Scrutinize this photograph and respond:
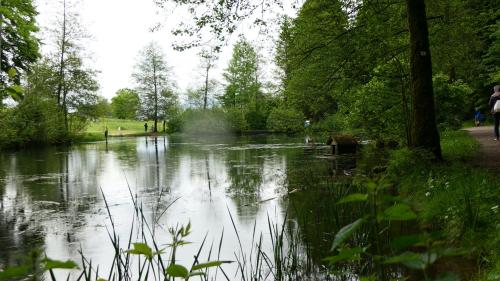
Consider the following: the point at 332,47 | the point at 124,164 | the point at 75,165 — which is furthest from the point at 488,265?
the point at 75,165

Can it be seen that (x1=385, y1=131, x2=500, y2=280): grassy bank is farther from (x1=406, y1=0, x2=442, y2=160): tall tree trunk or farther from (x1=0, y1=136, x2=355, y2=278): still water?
(x1=0, y1=136, x2=355, y2=278): still water

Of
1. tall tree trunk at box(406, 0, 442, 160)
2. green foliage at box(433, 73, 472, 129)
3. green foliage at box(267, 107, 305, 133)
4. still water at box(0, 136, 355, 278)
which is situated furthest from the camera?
green foliage at box(267, 107, 305, 133)

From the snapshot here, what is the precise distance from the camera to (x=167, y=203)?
929cm

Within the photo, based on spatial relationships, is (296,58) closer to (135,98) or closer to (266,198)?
(266,198)

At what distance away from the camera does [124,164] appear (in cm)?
1720

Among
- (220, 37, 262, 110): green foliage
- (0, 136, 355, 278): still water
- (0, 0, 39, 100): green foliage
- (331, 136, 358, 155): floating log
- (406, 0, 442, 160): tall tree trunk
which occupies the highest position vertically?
(220, 37, 262, 110): green foliage

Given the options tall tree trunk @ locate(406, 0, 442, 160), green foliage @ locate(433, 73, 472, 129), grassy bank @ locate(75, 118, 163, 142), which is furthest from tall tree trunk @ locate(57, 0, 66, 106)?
tall tree trunk @ locate(406, 0, 442, 160)

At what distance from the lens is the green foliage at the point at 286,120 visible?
31.8 metres

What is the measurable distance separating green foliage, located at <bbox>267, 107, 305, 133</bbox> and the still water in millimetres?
15278

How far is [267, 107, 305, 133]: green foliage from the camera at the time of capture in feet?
104

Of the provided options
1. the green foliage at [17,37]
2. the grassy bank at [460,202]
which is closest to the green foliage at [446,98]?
the grassy bank at [460,202]

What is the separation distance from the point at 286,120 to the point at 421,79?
97.0 ft

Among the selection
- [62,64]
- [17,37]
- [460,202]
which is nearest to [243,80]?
[62,64]

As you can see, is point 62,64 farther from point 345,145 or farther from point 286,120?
point 345,145
